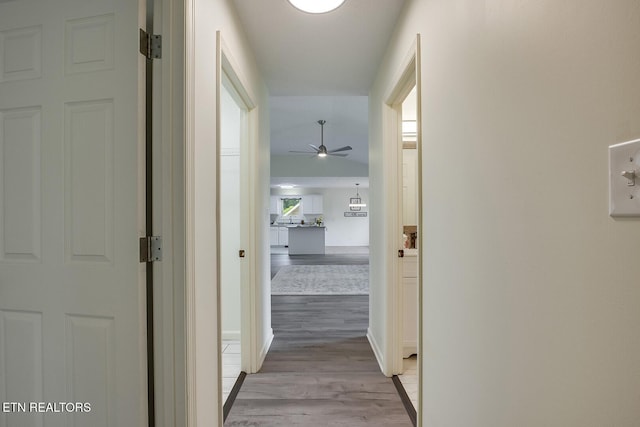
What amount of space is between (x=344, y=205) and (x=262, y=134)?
10.6 meters

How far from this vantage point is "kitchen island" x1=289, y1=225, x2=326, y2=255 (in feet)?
34.3

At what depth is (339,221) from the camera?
13188 millimetres

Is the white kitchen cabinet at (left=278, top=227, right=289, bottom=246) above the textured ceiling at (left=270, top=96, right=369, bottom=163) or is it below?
below

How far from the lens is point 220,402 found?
1.53m

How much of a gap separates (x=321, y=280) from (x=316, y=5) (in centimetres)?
480

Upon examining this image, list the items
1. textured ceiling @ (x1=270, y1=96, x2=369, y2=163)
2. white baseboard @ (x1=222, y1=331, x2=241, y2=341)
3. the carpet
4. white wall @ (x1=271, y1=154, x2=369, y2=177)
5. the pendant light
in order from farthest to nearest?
the pendant light → white wall @ (x1=271, y1=154, x2=369, y2=177) → the carpet → textured ceiling @ (x1=270, y1=96, x2=369, y2=163) → white baseboard @ (x1=222, y1=331, x2=241, y2=341)

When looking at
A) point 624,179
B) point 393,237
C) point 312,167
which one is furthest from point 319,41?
point 312,167

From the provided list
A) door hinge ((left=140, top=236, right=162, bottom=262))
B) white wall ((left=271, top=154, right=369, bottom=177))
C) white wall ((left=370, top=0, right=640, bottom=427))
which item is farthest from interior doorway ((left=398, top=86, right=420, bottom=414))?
white wall ((left=271, top=154, right=369, bottom=177))

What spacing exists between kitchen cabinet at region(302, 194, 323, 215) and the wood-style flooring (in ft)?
31.2

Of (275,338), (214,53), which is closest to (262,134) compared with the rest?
(214,53)

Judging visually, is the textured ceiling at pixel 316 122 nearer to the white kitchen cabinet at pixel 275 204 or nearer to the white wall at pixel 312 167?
the white wall at pixel 312 167

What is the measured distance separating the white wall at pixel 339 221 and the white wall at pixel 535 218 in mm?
11798

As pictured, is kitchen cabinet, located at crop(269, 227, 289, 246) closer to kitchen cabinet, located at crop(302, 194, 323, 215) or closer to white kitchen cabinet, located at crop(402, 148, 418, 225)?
kitchen cabinet, located at crop(302, 194, 323, 215)

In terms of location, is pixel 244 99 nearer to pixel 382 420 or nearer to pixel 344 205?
pixel 382 420
